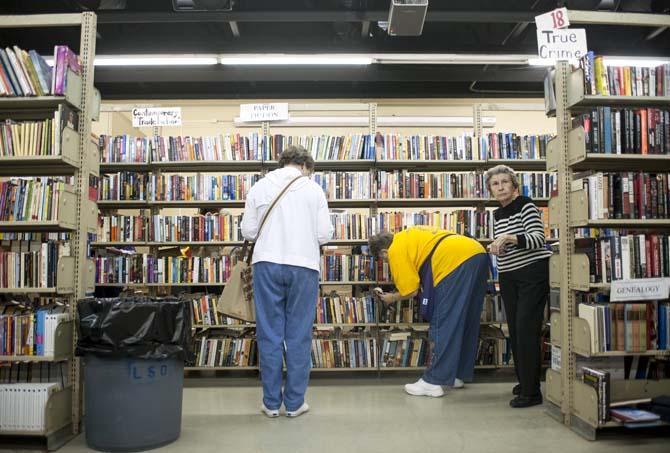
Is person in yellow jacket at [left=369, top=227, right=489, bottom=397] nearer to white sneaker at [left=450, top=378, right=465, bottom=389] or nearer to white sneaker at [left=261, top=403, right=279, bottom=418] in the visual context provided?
white sneaker at [left=450, top=378, right=465, bottom=389]

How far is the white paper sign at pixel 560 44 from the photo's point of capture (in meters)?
3.28

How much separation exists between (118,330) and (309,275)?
110 centimetres

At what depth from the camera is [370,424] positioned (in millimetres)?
2918

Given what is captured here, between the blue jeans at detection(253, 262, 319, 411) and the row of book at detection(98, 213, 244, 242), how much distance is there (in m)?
1.68

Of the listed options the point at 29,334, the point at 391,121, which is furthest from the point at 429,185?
the point at 391,121

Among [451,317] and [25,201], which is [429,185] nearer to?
[451,317]

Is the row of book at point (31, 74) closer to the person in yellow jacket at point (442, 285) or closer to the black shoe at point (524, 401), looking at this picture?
the person in yellow jacket at point (442, 285)

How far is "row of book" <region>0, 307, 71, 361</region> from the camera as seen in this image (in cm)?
264

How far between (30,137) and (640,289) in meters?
3.44

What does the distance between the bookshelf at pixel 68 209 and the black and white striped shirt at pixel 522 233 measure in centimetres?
259

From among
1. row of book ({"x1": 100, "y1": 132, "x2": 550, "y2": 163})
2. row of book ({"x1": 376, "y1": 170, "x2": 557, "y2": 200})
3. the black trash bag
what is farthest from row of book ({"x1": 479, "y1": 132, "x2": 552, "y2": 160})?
the black trash bag

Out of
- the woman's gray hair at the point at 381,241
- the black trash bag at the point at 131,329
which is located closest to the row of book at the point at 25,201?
the black trash bag at the point at 131,329

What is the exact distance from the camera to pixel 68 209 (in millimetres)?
2664

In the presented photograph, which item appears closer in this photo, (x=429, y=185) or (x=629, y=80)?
(x=629, y=80)
